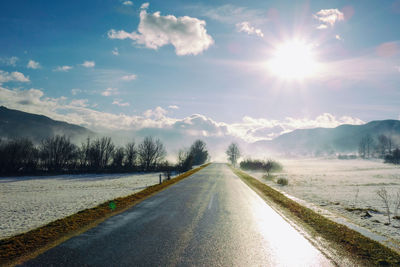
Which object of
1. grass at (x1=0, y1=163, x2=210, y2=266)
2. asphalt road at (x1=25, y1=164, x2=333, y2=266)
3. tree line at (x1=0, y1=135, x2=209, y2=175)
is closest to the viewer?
asphalt road at (x1=25, y1=164, x2=333, y2=266)

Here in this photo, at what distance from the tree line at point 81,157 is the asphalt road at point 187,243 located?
4214 cm

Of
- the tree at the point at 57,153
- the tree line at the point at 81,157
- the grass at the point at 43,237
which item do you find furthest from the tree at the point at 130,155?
the grass at the point at 43,237

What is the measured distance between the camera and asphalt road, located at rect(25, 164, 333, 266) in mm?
4660

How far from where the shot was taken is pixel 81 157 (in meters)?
64.1

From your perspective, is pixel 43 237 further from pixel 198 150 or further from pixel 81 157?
pixel 198 150

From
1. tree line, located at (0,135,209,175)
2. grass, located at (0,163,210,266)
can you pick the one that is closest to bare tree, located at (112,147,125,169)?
tree line, located at (0,135,209,175)

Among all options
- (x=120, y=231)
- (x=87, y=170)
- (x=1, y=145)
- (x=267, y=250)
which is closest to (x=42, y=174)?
(x=87, y=170)

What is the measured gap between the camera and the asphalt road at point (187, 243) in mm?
4660

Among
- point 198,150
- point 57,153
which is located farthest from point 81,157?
point 198,150

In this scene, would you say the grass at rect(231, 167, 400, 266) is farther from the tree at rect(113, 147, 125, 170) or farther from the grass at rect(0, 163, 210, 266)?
the tree at rect(113, 147, 125, 170)

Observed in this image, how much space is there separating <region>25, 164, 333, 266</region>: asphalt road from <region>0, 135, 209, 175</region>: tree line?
4214 cm

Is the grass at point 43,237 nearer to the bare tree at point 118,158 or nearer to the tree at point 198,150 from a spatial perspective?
the bare tree at point 118,158

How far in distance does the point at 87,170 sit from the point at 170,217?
56.7m

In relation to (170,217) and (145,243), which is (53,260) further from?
(170,217)
